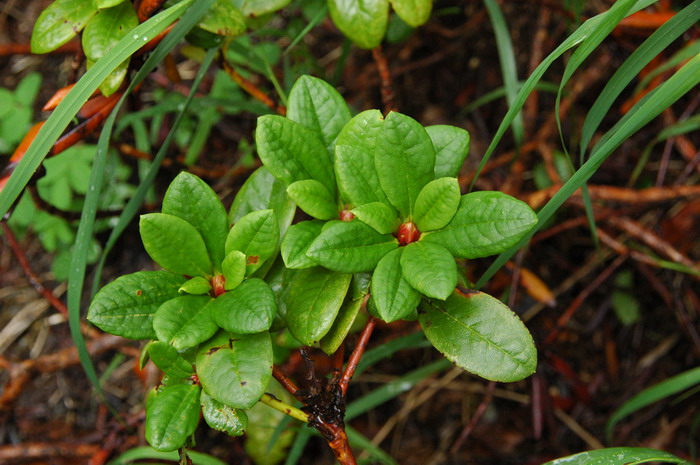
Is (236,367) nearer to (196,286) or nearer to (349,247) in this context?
(196,286)

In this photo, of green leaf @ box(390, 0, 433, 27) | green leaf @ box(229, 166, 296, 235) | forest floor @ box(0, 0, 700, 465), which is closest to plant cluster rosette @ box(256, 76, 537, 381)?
green leaf @ box(229, 166, 296, 235)

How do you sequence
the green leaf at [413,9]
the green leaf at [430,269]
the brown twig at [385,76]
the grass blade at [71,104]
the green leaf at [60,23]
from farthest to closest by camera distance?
the brown twig at [385,76], the green leaf at [413,9], the green leaf at [60,23], the grass blade at [71,104], the green leaf at [430,269]

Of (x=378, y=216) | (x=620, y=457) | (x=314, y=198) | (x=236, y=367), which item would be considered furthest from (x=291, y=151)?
(x=620, y=457)

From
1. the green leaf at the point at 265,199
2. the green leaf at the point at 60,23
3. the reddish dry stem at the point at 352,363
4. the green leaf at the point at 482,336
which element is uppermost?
the green leaf at the point at 60,23

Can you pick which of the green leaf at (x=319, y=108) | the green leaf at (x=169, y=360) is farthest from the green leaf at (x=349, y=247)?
the green leaf at (x=169, y=360)

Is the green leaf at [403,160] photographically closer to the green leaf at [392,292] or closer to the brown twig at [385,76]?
the green leaf at [392,292]

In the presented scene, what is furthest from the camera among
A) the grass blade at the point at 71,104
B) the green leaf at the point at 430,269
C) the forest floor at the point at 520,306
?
the forest floor at the point at 520,306

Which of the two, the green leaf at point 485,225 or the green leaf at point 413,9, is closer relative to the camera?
the green leaf at point 485,225

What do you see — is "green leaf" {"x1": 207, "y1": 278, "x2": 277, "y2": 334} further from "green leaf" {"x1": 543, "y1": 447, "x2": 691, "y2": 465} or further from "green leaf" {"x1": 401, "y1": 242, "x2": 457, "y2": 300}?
"green leaf" {"x1": 543, "y1": 447, "x2": 691, "y2": 465}
